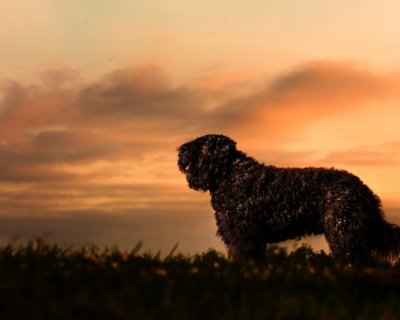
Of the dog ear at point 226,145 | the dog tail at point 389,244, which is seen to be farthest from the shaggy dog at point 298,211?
the dog ear at point 226,145

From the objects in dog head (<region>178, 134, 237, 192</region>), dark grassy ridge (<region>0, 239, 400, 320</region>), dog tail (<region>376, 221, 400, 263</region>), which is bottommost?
dark grassy ridge (<region>0, 239, 400, 320</region>)

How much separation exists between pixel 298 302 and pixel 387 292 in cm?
144

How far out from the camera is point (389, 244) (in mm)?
7859

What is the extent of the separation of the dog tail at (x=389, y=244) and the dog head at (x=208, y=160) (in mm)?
3131

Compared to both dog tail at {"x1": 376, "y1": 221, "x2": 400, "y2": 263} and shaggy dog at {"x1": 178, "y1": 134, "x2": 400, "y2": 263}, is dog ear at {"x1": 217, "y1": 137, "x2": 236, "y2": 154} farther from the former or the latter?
dog tail at {"x1": 376, "y1": 221, "x2": 400, "y2": 263}

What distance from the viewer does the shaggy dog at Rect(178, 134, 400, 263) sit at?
757 centimetres

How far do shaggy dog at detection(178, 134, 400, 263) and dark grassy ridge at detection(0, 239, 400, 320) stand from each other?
136cm

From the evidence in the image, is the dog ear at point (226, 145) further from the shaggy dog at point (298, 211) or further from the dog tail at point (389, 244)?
the dog tail at point (389, 244)

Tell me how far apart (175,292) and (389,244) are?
190 inches

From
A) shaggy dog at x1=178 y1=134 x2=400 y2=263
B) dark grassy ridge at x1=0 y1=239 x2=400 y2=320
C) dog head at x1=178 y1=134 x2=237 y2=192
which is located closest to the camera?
dark grassy ridge at x1=0 y1=239 x2=400 y2=320

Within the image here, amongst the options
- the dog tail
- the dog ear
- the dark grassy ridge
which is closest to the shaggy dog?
the dog tail

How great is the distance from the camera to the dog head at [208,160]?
838cm

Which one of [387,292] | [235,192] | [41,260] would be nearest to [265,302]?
[387,292]

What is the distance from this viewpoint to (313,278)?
575 centimetres
